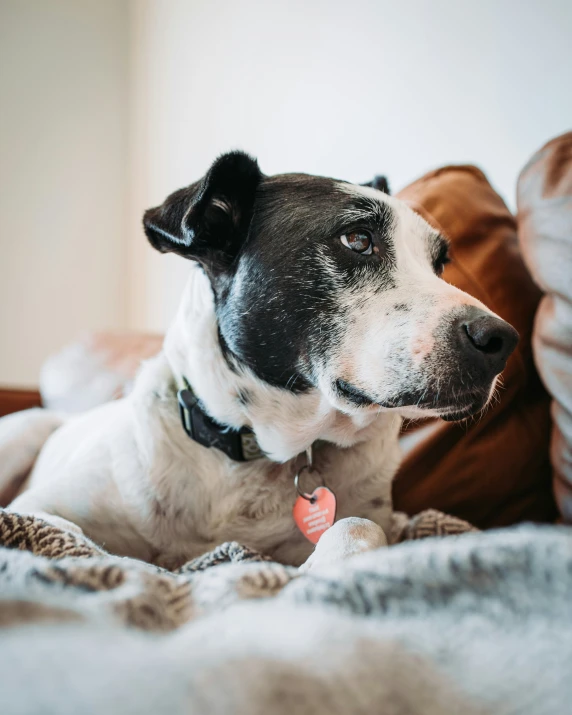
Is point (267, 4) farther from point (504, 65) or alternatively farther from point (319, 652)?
point (319, 652)

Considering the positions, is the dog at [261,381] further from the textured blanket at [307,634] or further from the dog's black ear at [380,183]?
the textured blanket at [307,634]

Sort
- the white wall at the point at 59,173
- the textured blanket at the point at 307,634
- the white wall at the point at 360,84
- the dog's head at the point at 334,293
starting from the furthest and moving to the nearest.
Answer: the white wall at the point at 59,173
the white wall at the point at 360,84
the dog's head at the point at 334,293
the textured blanket at the point at 307,634

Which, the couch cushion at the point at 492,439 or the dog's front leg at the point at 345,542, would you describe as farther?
the couch cushion at the point at 492,439

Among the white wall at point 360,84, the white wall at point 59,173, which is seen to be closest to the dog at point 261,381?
the white wall at point 360,84

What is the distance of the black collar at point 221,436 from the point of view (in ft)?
3.46

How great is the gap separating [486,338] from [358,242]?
300 millimetres

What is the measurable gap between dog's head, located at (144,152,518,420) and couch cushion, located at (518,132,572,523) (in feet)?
0.75

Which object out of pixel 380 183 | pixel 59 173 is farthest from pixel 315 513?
pixel 59 173

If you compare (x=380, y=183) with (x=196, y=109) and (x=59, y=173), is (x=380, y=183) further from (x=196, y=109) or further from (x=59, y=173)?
(x=59, y=173)

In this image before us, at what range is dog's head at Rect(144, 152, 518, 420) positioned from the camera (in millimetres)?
855

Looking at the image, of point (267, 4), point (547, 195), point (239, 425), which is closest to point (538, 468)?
point (547, 195)

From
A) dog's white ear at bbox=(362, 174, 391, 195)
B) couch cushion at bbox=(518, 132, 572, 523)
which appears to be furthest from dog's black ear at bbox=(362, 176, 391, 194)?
couch cushion at bbox=(518, 132, 572, 523)

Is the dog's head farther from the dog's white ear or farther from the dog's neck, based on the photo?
the dog's white ear

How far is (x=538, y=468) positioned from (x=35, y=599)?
1.22 m
